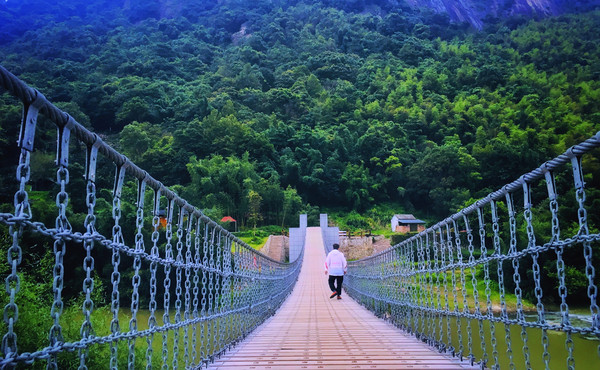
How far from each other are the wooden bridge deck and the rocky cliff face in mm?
81409

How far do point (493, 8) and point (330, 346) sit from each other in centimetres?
9461

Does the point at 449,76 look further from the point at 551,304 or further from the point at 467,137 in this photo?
the point at 551,304

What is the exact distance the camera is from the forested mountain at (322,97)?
33.8 m

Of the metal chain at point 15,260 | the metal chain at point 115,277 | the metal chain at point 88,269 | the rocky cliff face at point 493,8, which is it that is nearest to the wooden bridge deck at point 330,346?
the metal chain at point 115,277

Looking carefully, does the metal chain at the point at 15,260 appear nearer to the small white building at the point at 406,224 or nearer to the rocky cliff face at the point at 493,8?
the small white building at the point at 406,224

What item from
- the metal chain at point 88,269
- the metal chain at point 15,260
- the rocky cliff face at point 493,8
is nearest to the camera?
the metal chain at point 15,260

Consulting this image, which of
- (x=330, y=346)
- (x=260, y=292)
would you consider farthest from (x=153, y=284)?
(x=260, y=292)

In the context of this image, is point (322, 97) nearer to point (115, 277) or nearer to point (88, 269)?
point (115, 277)

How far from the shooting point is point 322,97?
48.5m

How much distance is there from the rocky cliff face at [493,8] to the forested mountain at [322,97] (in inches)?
410

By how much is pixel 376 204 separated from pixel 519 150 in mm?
10502

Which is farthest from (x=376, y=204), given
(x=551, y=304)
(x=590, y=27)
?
(x=590, y=27)

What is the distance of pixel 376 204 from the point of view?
36688 millimetres

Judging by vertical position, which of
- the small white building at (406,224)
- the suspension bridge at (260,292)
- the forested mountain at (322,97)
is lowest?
the suspension bridge at (260,292)
